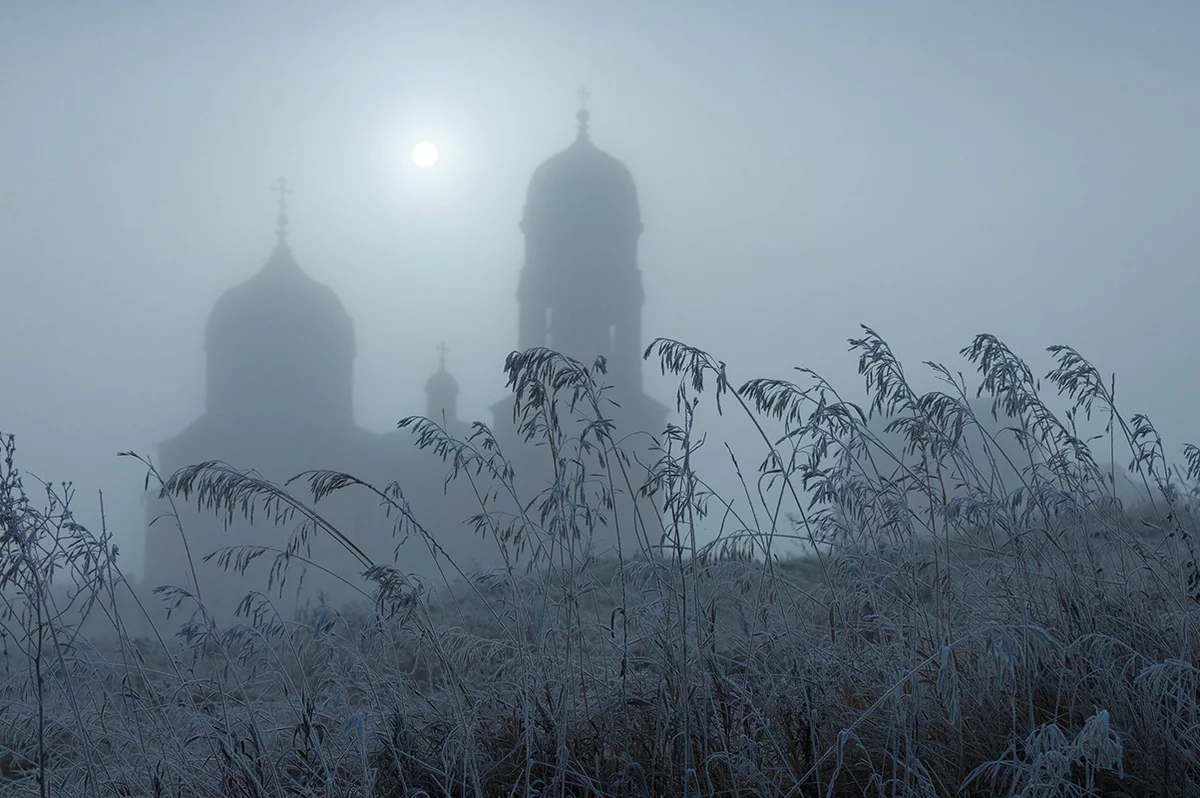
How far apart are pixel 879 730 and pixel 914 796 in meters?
0.52

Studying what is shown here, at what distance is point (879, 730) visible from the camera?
9.82 feet

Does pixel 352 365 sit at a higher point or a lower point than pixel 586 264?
lower

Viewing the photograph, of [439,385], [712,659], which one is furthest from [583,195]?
[712,659]

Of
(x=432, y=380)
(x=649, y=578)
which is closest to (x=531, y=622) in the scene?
(x=649, y=578)

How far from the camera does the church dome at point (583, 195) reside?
28500 mm

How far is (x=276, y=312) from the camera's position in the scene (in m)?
29.6

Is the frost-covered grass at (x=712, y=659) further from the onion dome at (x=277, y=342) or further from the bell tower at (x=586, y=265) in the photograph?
the onion dome at (x=277, y=342)

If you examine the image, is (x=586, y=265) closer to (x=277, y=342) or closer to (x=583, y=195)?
(x=583, y=195)

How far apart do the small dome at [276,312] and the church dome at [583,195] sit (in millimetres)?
7005

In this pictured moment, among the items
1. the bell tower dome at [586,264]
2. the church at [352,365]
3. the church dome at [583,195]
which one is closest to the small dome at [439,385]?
the church at [352,365]

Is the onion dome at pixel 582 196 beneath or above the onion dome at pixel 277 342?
above

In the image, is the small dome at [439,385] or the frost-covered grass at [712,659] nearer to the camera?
the frost-covered grass at [712,659]

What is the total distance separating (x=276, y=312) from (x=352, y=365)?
2903 mm

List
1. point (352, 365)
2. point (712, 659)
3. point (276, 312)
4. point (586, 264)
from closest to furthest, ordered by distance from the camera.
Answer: point (712, 659)
point (586, 264)
point (276, 312)
point (352, 365)
